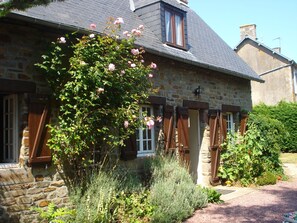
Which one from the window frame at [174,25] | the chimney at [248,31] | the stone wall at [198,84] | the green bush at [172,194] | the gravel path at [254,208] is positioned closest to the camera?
the green bush at [172,194]

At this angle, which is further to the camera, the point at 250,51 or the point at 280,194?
the point at 250,51

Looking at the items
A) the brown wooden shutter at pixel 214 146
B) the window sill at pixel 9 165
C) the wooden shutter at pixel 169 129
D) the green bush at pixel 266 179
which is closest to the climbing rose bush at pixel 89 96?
the window sill at pixel 9 165

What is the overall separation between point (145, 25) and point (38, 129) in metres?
5.06

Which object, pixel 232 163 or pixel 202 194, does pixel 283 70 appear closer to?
pixel 232 163

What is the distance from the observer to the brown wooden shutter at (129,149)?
7445mm

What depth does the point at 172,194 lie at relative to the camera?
6.80m

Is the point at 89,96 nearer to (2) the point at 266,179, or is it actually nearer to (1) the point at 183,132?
(1) the point at 183,132

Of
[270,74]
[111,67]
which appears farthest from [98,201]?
[270,74]

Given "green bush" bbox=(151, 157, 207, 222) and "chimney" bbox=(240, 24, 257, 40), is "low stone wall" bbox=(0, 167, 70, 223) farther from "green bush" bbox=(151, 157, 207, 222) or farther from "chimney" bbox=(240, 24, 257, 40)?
"chimney" bbox=(240, 24, 257, 40)

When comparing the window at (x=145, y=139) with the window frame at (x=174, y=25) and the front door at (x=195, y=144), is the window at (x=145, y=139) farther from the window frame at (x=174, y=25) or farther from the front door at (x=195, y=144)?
the front door at (x=195, y=144)

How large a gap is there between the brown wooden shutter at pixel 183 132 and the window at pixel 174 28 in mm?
1965

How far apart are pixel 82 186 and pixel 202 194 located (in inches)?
106

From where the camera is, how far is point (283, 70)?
74.7 ft

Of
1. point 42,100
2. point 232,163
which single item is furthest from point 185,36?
point 42,100
